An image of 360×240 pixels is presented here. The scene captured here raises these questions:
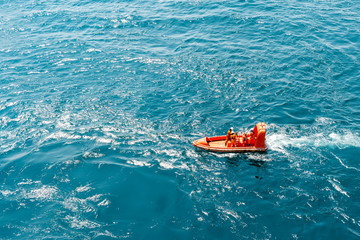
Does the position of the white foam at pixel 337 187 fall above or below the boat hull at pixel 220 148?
below

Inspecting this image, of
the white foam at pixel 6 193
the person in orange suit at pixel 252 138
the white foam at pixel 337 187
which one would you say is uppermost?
the white foam at pixel 6 193

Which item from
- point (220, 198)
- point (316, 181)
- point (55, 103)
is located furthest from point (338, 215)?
point (55, 103)

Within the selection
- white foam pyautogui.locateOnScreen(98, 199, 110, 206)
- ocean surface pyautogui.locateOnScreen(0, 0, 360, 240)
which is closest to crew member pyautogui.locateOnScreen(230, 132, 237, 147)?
ocean surface pyautogui.locateOnScreen(0, 0, 360, 240)

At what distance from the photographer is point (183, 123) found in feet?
106

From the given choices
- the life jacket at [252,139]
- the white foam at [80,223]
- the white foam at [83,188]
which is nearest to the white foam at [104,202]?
the white foam at [80,223]

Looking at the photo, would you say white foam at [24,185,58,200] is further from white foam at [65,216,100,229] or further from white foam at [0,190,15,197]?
white foam at [65,216,100,229]

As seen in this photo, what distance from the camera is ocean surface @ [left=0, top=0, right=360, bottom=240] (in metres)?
22.4

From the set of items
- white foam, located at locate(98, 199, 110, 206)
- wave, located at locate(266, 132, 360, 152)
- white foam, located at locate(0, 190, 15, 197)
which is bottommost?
wave, located at locate(266, 132, 360, 152)

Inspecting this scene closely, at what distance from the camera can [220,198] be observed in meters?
23.6

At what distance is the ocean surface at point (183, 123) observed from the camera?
22402 mm

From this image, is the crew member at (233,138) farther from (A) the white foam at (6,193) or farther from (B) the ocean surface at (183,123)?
(A) the white foam at (6,193)

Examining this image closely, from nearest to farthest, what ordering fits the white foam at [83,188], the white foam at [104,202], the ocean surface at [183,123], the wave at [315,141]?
the ocean surface at [183,123], the white foam at [104,202], the white foam at [83,188], the wave at [315,141]

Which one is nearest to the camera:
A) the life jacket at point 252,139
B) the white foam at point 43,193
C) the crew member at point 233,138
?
the white foam at point 43,193

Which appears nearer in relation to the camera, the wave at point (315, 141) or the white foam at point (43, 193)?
the white foam at point (43, 193)
